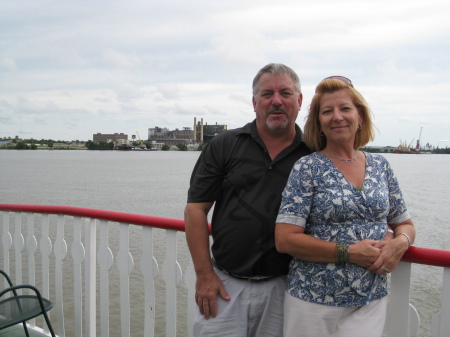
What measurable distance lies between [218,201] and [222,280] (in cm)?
40

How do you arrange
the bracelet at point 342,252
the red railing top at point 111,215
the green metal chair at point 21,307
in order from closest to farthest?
the bracelet at point 342,252, the red railing top at point 111,215, the green metal chair at point 21,307

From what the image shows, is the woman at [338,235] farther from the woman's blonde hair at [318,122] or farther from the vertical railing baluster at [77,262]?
the vertical railing baluster at [77,262]

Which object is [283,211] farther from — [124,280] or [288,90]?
[124,280]

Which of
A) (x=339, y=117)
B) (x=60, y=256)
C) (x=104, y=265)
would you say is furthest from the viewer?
(x=60, y=256)

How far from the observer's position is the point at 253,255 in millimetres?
2145

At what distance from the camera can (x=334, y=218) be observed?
189cm

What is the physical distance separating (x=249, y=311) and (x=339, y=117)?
3.41ft

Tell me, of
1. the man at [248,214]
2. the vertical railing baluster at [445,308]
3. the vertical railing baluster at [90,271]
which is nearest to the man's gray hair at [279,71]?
the man at [248,214]

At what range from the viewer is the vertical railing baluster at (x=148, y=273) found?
2.78 metres

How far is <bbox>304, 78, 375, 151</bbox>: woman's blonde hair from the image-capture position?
6.56 ft

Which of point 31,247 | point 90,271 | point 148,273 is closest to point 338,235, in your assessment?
point 148,273

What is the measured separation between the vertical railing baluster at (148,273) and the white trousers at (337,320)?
3.75 feet

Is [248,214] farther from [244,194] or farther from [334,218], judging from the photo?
[334,218]

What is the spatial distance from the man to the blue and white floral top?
203mm
